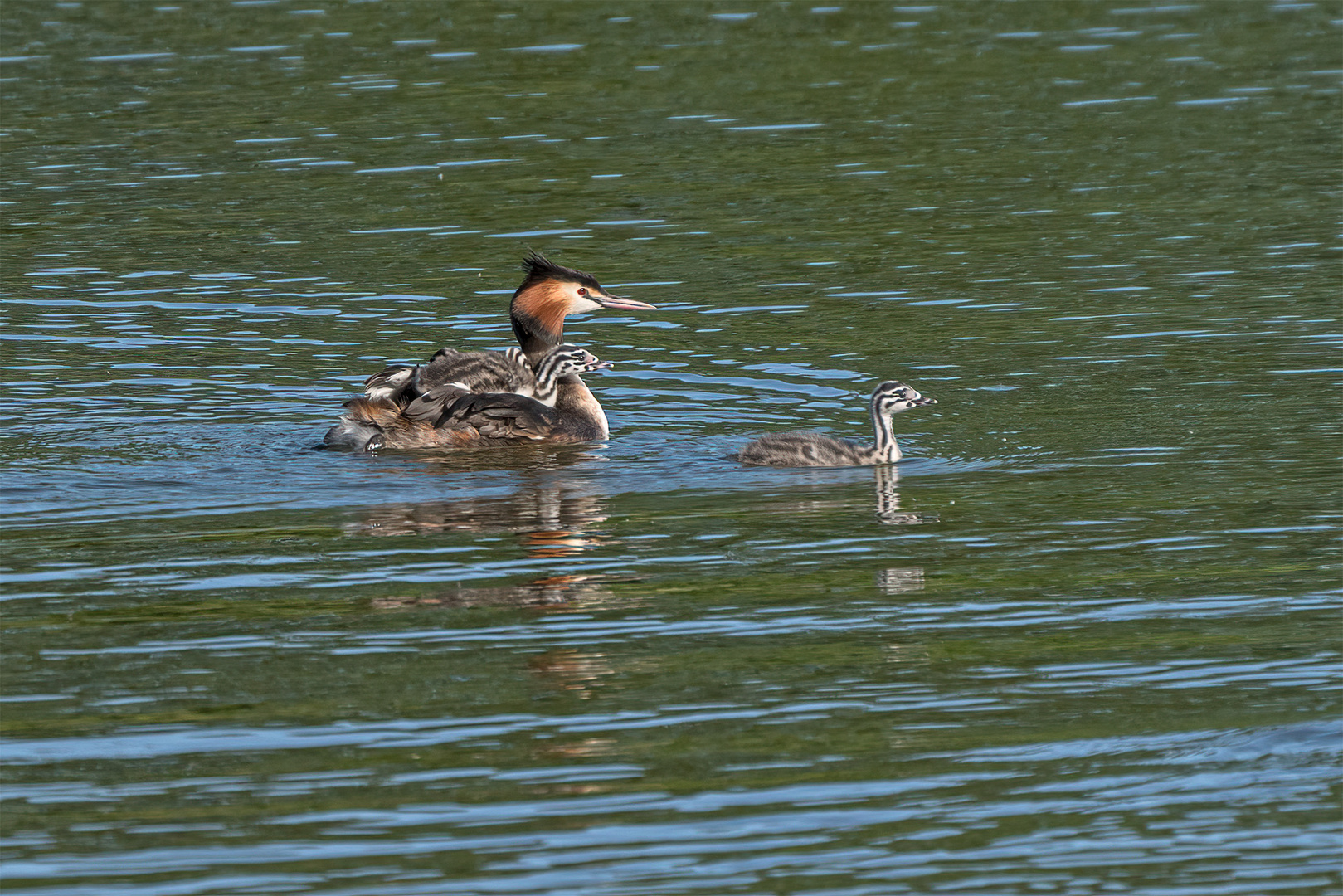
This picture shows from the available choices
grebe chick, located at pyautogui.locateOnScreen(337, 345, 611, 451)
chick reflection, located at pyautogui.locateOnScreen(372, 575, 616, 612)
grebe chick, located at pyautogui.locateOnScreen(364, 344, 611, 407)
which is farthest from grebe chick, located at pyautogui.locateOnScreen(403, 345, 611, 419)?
chick reflection, located at pyautogui.locateOnScreen(372, 575, 616, 612)

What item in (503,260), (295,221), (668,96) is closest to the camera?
(503,260)

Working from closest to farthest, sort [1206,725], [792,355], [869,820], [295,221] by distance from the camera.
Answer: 1. [869,820]
2. [1206,725]
3. [792,355]
4. [295,221]

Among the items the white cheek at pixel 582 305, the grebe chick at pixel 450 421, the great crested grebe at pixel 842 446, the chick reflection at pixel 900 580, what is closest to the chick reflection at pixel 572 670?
the chick reflection at pixel 900 580

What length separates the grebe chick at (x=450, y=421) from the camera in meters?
13.7

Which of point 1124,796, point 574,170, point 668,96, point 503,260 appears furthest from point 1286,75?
point 1124,796

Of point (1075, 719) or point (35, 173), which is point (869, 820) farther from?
point (35, 173)

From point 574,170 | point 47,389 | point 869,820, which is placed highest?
point 574,170

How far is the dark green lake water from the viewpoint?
283 inches

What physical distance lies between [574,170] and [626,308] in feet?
24.6

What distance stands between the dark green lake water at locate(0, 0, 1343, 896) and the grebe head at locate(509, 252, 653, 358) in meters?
0.65

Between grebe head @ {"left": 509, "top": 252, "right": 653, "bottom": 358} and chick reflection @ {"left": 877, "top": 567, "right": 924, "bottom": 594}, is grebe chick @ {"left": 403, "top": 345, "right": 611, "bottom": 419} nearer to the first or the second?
grebe head @ {"left": 509, "top": 252, "right": 653, "bottom": 358}

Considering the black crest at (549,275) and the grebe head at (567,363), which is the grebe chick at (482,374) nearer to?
the grebe head at (567,363)

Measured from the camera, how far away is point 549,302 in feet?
51.4

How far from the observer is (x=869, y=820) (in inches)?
279
